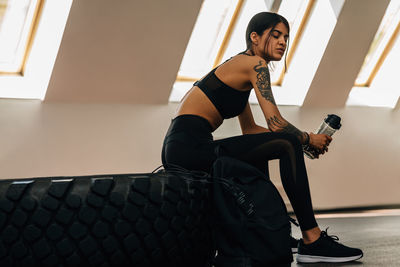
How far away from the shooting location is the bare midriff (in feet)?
6.23

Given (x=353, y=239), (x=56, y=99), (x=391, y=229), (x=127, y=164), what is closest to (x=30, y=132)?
(x=56, y=99)

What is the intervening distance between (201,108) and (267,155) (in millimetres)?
329

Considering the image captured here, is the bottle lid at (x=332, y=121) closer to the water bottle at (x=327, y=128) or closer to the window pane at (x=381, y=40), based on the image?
the water bottle at (x=327, y=128)

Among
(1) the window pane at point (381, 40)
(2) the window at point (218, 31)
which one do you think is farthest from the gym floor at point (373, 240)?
(1) the window pane at point (381, 40)

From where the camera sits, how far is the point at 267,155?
1.70 m

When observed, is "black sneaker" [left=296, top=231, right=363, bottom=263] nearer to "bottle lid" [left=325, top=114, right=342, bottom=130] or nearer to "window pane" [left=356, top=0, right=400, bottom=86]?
"bottle lid" [left=325, top=114, right=342, bottom=130]

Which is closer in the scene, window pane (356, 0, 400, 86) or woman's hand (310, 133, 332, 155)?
woman's hand (310, 133, 332, 155)

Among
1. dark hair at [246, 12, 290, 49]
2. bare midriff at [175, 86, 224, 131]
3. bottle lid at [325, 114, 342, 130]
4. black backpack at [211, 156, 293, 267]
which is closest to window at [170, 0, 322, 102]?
dark hair at [246, 12, 290, 49]

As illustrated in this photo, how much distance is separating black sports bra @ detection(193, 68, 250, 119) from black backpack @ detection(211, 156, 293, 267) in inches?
23.4

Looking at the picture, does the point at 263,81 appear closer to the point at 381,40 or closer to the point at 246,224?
the point at 246,224

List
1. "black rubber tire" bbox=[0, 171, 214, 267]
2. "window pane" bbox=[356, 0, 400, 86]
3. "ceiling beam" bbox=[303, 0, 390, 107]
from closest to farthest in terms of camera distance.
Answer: "black rubber tire" bbox=[0, 171, 214, 267], "ceiling beam" bbox=[303, 0, 390, 107], "window pane" bbox=[356, 0, 400, 86]

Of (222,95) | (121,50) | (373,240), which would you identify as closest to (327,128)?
(222,95)

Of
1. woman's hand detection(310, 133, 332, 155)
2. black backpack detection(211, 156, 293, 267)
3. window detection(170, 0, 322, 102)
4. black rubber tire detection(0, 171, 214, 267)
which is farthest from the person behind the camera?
window detection(170, 0, 322, 102)

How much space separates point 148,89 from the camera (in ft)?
11.7
